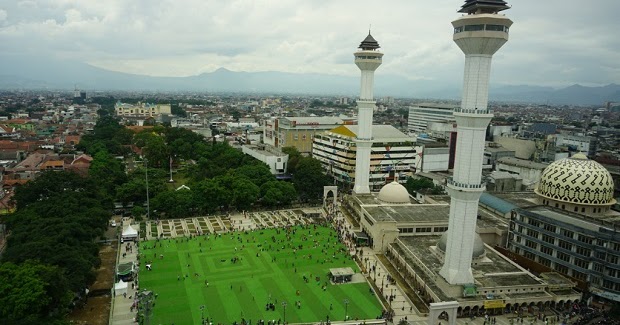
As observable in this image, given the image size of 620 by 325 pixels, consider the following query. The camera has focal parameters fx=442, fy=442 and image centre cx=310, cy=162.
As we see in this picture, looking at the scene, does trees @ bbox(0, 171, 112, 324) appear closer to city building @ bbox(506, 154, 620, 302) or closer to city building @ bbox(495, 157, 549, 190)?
city building @ bbox(506, 154, 620, 302)

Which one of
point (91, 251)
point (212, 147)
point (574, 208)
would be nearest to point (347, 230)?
point (574, 208)

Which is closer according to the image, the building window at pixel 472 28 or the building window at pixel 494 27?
the building window at pixel 494 27

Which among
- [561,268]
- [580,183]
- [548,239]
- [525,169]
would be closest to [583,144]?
[525,169]

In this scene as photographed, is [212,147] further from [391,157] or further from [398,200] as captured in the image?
[398,200]

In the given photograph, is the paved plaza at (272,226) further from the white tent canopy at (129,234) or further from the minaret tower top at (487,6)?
the minaret tower top at (487,6)

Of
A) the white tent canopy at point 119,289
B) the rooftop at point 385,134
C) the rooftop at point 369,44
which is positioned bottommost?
the white tent canopy at point 119,289

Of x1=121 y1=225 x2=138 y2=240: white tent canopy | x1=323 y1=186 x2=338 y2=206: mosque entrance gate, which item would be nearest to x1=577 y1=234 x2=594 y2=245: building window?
x1=323 y1=186 x2=338 y2=206: mosque entrance gate

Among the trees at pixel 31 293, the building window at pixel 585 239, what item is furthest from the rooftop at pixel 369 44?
the trees at pixel 31 293
